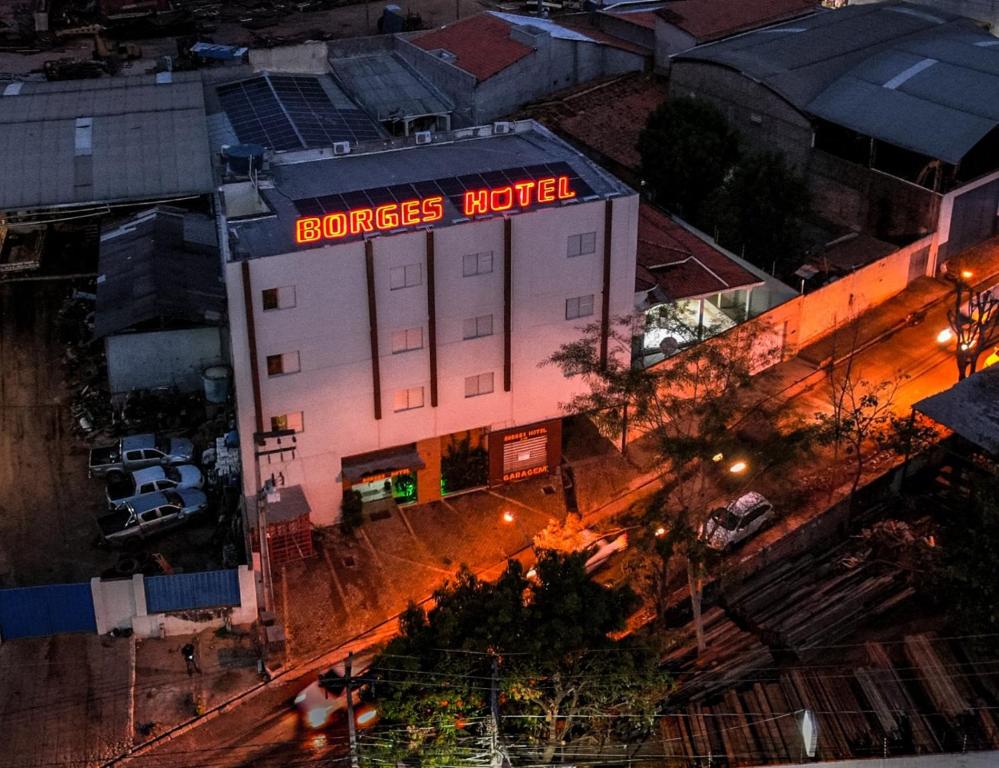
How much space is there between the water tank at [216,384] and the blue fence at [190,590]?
638 inches

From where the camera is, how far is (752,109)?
79750 millimetres

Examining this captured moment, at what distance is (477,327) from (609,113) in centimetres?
3723

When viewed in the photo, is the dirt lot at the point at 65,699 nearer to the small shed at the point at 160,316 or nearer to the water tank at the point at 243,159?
the small shed at the point at 160,316

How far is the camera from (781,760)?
148 ft

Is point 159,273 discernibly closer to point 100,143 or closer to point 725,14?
point 100,143

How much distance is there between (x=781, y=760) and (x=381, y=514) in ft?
72.5

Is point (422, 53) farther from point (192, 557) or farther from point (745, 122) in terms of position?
point (192, 557)

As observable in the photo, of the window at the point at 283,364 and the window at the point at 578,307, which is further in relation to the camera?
the window at the point at 578,307

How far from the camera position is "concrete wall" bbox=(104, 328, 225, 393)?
214 feet

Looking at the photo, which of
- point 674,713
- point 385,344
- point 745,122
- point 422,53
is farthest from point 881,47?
point 674,713

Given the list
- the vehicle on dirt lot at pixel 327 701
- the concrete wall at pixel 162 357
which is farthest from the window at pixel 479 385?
the concrete wall at pixel 162 357

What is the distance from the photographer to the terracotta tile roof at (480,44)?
89444 millimetres

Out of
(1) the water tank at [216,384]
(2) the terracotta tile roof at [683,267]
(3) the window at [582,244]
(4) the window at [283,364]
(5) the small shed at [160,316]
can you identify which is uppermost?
(3) the window at [582,244]

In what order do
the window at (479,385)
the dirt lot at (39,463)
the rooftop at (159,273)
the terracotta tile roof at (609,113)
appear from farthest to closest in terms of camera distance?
the terracotta tile roof at (609,113), the rooftop at (159,273), the window at (479,385), the dirt lot at (39,463)
